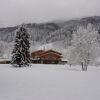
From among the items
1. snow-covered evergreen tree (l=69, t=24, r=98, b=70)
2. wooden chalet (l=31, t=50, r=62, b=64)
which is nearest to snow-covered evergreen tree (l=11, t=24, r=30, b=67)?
snow-covered evergreen tree (l=69, t=24, r=98, b=70)

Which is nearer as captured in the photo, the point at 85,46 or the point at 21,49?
the point at 85,46

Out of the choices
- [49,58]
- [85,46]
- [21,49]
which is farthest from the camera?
[49,58]

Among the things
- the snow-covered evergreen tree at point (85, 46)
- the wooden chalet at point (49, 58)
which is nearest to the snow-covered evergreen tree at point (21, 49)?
the snow-covered evergreen tree at point (85, 46)

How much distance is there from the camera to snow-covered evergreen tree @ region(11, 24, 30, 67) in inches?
1960

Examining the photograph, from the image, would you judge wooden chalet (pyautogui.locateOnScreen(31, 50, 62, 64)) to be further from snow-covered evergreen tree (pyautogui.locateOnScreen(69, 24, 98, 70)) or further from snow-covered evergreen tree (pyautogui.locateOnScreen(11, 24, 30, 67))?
snow-covered evergreen tree (pyautogui.locateOnScreen(69, 24, 98, 70))

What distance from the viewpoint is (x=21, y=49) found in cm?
5022

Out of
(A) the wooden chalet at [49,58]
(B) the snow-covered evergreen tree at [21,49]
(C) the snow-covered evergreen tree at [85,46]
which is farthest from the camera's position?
(A) the wooden chalet at [49,58]

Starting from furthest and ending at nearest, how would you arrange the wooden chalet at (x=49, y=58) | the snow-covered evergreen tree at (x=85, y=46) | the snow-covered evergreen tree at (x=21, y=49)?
the wooden chalet at (x=49, y=58), the snow-covered evergreen tree at (x=21, y=49), the snow-covered evergreen tree at (x=85, y=46)

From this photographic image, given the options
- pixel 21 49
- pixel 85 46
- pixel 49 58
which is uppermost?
pixel 85 46

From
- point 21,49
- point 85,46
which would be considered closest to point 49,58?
point 21,49

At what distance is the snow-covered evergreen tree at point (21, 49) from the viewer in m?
49.8

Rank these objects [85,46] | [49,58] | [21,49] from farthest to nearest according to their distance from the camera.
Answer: [49,58] → [21,49] → [85,46]

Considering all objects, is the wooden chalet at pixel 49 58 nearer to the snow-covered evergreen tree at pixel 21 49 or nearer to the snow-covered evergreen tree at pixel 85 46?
the snow-covered evergreen tree at pixel 21 49

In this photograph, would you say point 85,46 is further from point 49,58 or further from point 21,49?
point 49,58
